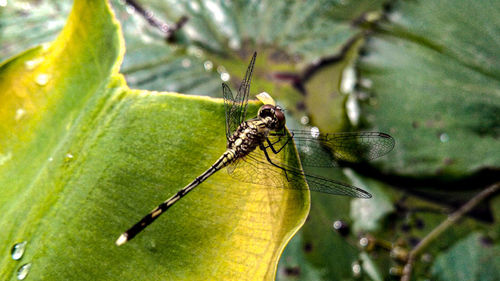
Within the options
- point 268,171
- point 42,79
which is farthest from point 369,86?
point 42,79

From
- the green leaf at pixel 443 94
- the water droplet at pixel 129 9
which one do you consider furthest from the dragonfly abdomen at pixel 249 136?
the water droplet at pixel 129 9

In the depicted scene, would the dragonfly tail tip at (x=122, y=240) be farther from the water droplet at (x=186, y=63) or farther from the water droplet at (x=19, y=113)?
the water droplet at (x=186, y=63)

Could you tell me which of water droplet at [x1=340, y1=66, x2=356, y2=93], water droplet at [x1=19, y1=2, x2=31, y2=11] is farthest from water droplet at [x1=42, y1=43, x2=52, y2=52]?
water droplet at [x1=340, y1=66, x2=356, y2=93]

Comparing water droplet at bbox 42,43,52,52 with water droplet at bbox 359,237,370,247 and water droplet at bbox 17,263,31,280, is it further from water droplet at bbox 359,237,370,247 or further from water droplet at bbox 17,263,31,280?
water droplet at bbox 359,237,370,247

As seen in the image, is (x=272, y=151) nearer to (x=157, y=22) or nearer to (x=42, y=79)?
(x=42, y=79)

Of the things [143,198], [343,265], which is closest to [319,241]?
[343,265]

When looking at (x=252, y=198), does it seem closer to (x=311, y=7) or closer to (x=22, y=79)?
(x=22, y=79)
